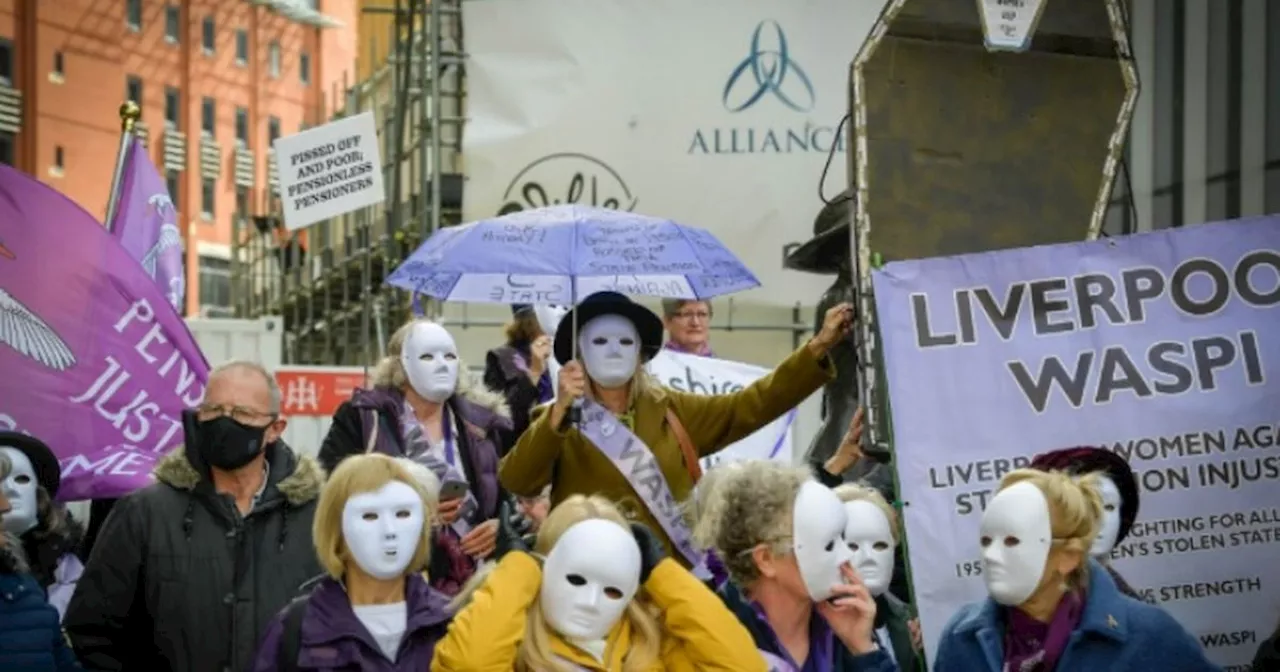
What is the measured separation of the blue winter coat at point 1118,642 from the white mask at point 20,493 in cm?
368

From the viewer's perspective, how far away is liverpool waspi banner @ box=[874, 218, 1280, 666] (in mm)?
7531

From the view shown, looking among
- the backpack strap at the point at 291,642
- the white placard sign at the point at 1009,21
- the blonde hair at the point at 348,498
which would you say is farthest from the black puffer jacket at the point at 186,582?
the white placard sign at the point at 1009,21

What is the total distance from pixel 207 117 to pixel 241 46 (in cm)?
212

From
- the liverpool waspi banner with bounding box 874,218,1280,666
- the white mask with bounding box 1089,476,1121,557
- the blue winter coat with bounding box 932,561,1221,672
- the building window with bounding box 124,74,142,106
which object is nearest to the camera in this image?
the blue winter coat with bounding box 932,561,1221,672

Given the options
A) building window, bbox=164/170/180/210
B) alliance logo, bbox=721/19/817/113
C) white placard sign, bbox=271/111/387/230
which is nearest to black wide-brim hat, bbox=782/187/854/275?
white placard sign, bbox=271/111/387/230

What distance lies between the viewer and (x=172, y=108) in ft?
190

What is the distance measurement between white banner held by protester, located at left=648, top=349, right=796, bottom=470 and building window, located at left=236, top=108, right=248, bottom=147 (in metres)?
49.4

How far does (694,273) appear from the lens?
9.86m

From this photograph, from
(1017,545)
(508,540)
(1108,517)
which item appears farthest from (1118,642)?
(508,540)

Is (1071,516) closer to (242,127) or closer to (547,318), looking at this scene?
(547,318)

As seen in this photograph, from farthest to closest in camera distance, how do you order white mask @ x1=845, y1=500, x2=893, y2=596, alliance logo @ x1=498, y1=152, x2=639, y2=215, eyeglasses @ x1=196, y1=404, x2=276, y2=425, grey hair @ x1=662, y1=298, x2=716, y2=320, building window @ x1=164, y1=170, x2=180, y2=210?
building window @ x1=164, y1=170, x2=180, y2=210
alliance logo @ x1=498, y1=152, x2=639, y2=215
grey hair @ x1=662, y1=298, x2=716, y2=320
eyeglasses @ x1=196, y1=404, x2=276, y2=425
white mask @ x1=845, y1=500, x2=893, y2=596

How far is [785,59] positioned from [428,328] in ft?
29.3

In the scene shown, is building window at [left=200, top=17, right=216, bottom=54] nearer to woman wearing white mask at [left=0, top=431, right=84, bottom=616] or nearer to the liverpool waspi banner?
woman wearing white mask at [left=0, top=431, right=84, bottom=616]

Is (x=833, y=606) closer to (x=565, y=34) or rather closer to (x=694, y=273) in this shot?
(x=694, y=273)
